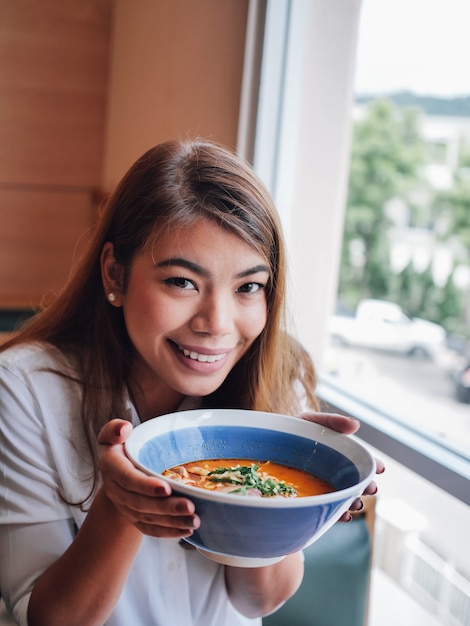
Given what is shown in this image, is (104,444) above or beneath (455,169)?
beneath

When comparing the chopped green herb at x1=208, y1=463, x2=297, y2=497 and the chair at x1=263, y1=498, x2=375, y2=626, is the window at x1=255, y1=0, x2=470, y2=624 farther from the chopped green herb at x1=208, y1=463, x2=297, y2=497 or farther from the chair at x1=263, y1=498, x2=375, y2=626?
the chopped green herb at x1=208, y1=463, x2=297, y2=497

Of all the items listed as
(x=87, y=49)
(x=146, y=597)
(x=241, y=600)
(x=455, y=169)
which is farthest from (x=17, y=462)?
(x=87, y=49)

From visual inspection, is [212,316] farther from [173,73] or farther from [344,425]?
[173,73]

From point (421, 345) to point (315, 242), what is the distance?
417 mm

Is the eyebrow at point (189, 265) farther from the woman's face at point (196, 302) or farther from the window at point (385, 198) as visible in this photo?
the window at point (385, 198)

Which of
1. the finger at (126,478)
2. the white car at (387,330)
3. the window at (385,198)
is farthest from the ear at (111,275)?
the white car at (387,330)

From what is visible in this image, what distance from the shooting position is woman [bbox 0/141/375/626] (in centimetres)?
109

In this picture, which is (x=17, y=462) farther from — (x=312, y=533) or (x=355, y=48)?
(x=355, y=48)

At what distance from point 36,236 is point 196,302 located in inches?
100

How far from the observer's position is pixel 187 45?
7.95 feet

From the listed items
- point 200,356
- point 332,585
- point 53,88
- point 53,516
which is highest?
point 53,88

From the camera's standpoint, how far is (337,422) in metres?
1.04

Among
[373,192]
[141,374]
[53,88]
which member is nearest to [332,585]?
[141,374]

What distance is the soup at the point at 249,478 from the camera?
0.91 metres
